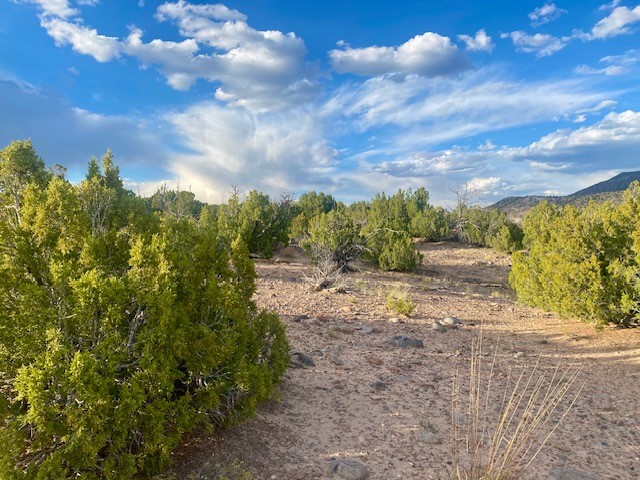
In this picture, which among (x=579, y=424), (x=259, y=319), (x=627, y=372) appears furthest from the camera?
(x=627, y=372)

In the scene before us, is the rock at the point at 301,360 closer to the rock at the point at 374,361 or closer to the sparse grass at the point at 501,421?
the rock at the point at 374,361

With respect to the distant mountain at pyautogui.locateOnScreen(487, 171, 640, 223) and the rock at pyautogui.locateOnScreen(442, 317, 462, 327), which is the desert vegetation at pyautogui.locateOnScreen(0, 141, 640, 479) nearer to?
the rock at pyautogui.locateOnScreen(442, 317, 462, 327)

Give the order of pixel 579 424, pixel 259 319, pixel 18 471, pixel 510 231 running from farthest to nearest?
pixel 510 231
pixel 579 424
pixel 259 319
pixel 18 471

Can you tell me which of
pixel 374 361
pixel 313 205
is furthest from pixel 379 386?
pixel 313 205

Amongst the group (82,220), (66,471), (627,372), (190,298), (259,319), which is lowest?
(627,372)

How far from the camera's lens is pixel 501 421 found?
3.24 metres

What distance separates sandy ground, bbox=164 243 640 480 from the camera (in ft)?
14.0

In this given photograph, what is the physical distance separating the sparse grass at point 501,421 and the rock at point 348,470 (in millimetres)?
857

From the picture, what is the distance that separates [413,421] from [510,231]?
95.8 feet

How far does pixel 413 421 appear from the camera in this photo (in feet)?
17.4

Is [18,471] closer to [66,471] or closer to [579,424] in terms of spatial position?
[66,471]

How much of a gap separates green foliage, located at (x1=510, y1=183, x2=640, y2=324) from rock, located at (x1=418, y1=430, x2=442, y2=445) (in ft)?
20.2

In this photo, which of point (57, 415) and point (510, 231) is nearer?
point (57, 415)

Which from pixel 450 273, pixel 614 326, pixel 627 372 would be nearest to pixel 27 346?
pixel 627 372
